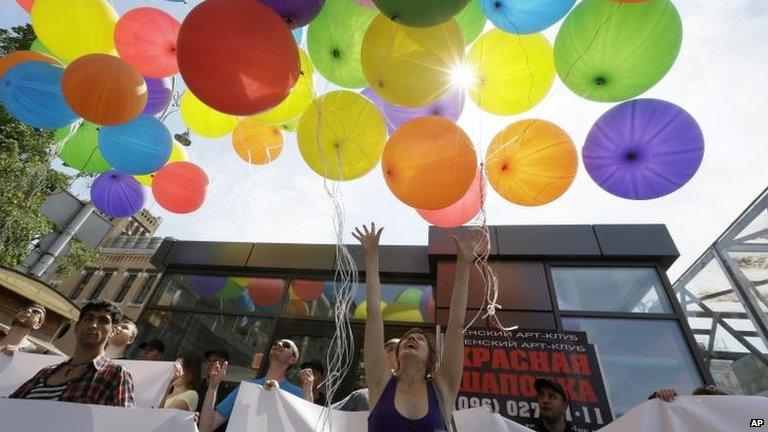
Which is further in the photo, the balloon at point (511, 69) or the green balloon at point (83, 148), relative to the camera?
the green balloon at point (83, 148)

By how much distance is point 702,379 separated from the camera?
4.49 m

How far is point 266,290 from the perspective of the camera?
6.67 m

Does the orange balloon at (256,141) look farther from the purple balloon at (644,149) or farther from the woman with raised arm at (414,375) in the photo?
the purple balloon at (644,149)

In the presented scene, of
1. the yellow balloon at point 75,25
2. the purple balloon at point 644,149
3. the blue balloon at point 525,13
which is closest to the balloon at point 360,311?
the purple balloon at point 644,149

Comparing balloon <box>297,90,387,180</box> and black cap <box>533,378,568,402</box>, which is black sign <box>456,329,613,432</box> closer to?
black cap <box>533,378,568,402</box>

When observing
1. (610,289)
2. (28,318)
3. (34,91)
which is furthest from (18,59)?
(610,289)

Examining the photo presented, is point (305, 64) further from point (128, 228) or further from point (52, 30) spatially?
point (128, 228)

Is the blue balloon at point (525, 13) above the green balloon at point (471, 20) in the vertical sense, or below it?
below

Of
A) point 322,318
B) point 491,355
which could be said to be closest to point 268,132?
point 491,355

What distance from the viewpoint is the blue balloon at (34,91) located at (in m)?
2.75

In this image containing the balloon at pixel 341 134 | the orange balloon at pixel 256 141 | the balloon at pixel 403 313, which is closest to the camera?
the balloon at pixel 341 134

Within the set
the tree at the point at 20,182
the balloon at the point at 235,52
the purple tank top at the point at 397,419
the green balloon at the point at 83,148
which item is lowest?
the purple tank top at the point at 397,419

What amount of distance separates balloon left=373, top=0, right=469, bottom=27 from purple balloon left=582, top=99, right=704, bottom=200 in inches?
60.9

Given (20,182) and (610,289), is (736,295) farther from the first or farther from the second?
(20,182)
